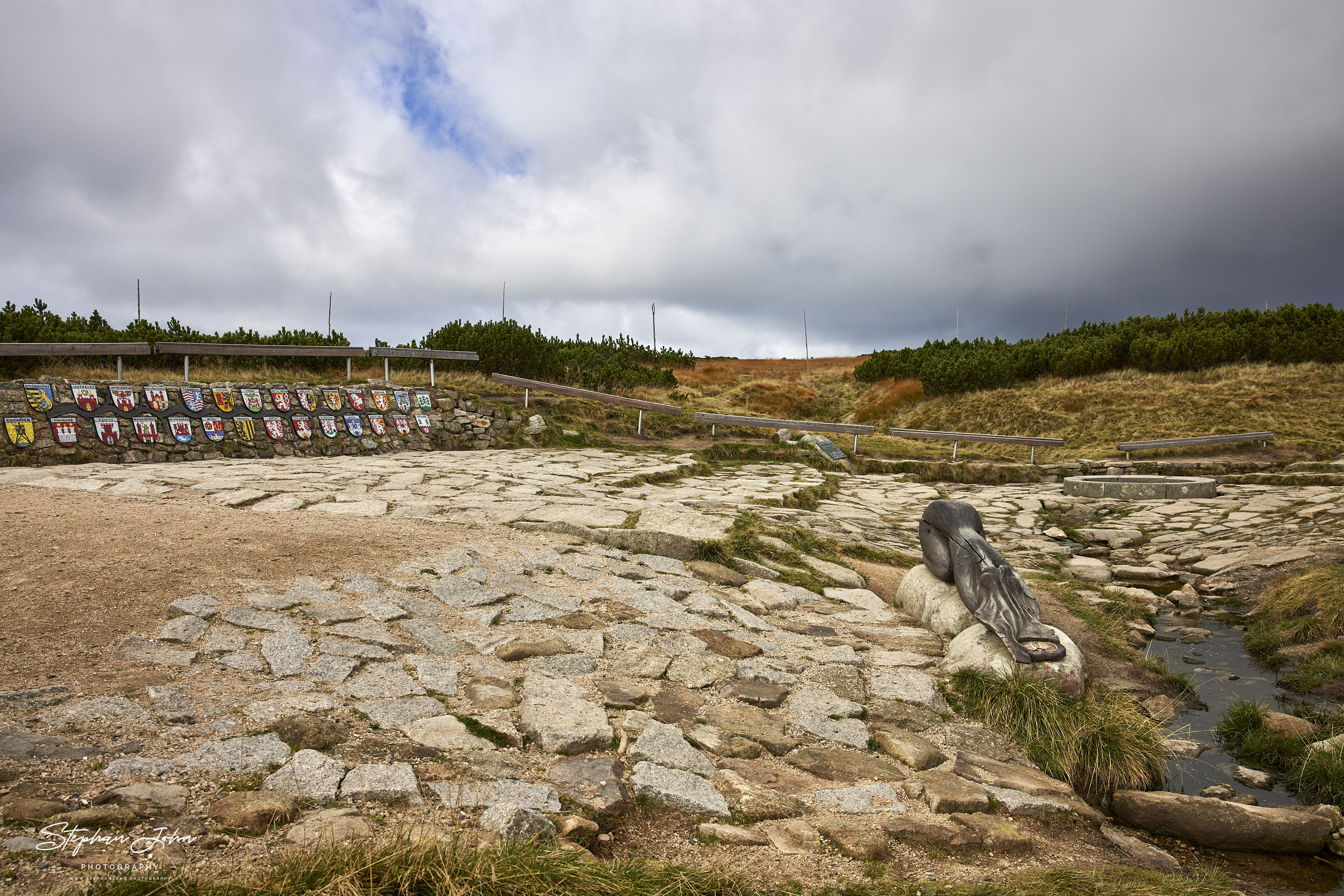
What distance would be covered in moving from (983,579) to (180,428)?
9.77 metres

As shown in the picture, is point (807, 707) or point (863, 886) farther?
point (807, 707)

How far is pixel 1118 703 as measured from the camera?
3701 mm

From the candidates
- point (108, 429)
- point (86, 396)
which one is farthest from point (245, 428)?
point (86, 396)

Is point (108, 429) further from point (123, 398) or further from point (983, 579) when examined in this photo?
point (983, 579)

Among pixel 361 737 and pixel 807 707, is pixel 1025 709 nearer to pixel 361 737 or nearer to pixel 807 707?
pixel 807 707

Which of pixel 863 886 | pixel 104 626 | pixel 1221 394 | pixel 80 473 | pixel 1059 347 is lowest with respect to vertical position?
pixel 863 886

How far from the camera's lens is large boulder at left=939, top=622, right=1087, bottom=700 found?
3760 mm

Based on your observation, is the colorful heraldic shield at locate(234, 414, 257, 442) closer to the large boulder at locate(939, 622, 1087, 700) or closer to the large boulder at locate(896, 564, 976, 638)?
the large boulder at locate(896, 564, 976, 638)

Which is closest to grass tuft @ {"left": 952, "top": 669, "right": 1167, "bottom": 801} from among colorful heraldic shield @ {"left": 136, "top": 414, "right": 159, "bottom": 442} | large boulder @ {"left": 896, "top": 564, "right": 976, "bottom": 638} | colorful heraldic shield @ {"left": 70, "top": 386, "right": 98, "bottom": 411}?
large boulder @ {"left": 896, "top": 564, "right": 976, "bottom": 638}

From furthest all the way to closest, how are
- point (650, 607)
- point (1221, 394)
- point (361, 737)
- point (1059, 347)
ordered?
point (1059, 347) < point (1221, 394) < point (650, 607) < point (361, 737)

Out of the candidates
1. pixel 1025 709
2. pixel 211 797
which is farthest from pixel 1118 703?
pixel 211 797

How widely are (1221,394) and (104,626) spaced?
21821 millimetres

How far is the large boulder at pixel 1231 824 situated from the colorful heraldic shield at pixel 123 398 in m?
10.9

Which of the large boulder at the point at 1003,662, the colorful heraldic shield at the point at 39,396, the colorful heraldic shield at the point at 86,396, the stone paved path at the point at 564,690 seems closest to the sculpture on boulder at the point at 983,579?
the large boulder at the point at 1003,662
